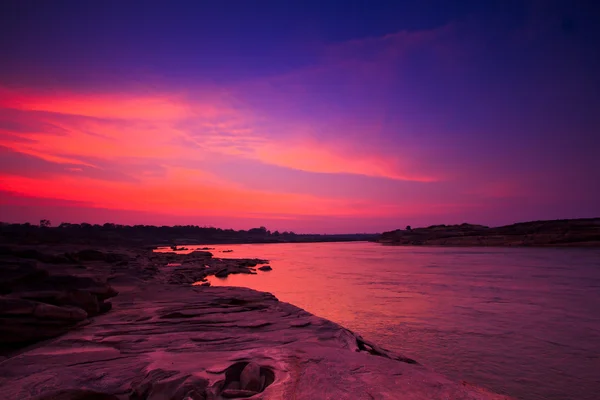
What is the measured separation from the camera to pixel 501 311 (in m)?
12.9

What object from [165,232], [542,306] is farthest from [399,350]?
[165,232]

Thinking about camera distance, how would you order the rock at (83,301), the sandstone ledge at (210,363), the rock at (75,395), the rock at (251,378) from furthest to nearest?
the rock at (83,301) < the rock at (251,378) < the sandstone ledge at (210,363) < the rock at (75,395)

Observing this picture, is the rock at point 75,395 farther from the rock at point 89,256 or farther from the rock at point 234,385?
the rock at point 89,256

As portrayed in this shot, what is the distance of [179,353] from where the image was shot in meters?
6.19

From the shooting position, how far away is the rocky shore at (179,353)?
453 centimetres

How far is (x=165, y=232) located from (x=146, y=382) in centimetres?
14334

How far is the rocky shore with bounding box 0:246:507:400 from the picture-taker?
4.53m

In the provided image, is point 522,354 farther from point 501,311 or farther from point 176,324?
point 176,324

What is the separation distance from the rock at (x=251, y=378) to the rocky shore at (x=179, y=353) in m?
0.02

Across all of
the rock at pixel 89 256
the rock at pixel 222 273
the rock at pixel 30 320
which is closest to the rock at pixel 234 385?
the rock at pixel 30 320

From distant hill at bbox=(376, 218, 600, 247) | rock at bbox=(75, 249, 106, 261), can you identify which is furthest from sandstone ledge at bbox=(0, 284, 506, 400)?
distant hill at bbox=(376, 218, 600, 247)

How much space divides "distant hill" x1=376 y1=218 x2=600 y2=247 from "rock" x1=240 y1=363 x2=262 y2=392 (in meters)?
70.5

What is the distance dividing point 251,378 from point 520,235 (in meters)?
79.1

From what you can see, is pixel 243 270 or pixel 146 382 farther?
pixel 243 270
